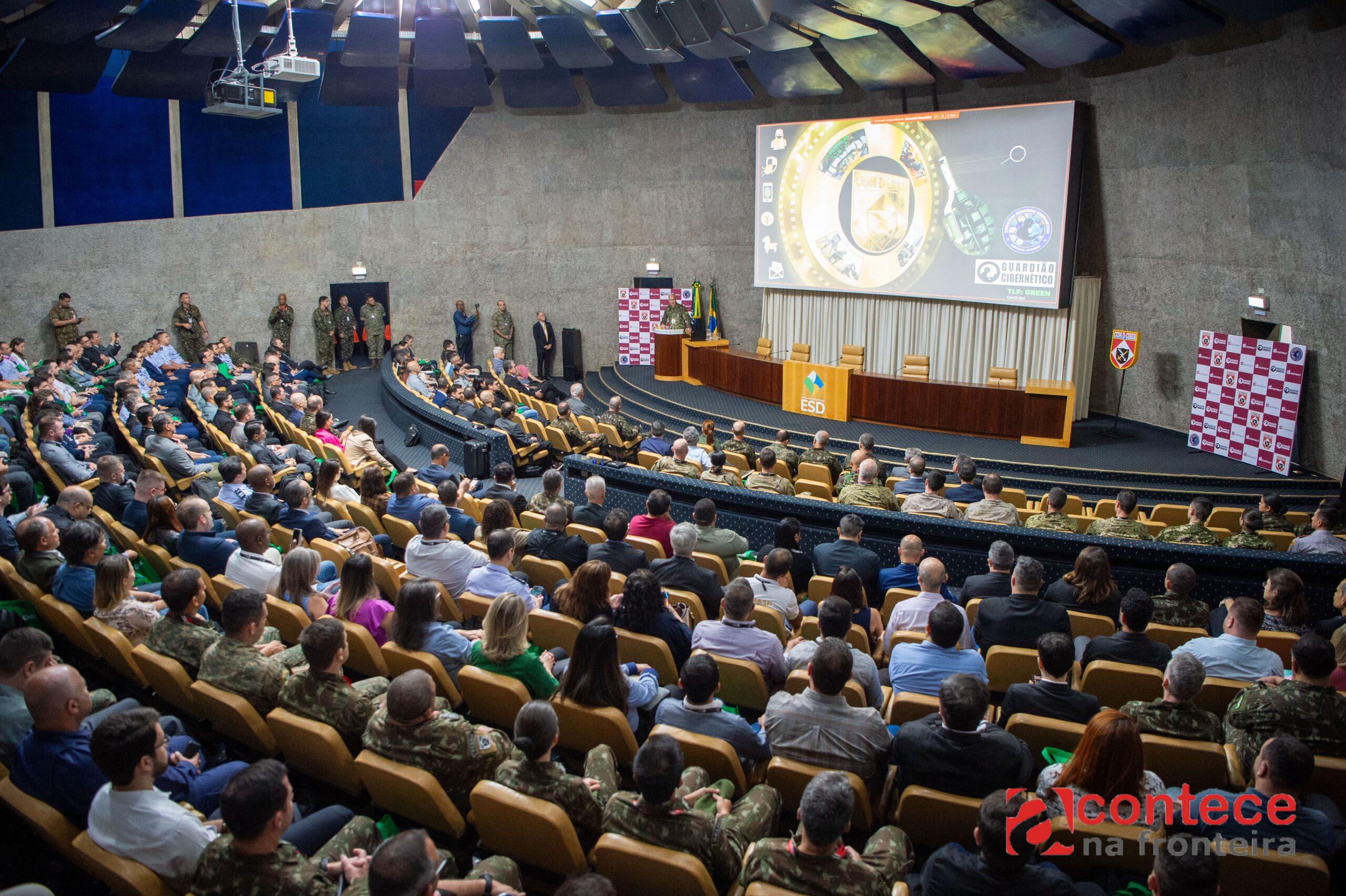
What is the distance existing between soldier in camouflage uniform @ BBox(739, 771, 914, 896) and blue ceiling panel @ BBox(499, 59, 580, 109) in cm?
1439

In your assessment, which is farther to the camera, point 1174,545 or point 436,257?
point 436,257

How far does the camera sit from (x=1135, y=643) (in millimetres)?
3910

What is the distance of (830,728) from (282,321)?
47.5ft

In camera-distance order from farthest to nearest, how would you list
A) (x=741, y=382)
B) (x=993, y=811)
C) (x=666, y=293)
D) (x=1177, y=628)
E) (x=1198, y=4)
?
(x=666, y=293) < (x=741, y=382) < (x=1198, y=4) < (x=1177, y=628) < (x=993, y=811)

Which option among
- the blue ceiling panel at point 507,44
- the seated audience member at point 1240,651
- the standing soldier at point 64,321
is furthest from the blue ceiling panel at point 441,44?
the seated audience member at point 1240,651

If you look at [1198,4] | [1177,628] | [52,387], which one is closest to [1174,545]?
[1177,628]

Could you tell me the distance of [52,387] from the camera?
9.38 meters

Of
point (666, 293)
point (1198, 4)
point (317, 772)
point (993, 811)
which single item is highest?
point (1198, 4)

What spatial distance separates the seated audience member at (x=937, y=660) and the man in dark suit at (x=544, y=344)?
12903mm

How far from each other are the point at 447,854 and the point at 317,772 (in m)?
0.88

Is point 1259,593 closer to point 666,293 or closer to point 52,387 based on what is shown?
point 52,387

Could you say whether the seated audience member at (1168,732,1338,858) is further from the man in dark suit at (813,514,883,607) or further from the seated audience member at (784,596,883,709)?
the man in dark suit at (813,514,883,607)

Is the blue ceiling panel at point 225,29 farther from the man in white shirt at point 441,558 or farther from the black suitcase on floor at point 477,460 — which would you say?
the man in white shirt at point 441,558

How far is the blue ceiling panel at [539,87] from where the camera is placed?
1495cm
